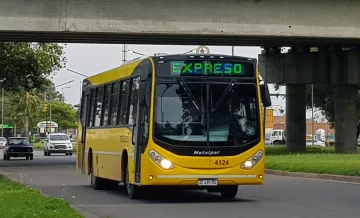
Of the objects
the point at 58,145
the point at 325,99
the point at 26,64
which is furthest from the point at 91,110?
the point at 325,99

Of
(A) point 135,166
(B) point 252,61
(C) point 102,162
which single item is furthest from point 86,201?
(B) point 252,61

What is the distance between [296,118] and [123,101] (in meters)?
34.9

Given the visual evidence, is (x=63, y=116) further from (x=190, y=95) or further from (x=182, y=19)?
(x=190, y=95)

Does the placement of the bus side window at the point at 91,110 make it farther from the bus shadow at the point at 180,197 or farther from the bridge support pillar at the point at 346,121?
the bridge support pillar at the point at 346,121

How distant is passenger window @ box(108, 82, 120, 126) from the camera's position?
20.8m

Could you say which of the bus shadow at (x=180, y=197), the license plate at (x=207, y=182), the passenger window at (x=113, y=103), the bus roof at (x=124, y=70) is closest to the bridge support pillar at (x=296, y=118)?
the bus roof at (x=124, y=70)

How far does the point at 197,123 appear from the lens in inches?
702

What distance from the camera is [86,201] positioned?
19125 millimetres

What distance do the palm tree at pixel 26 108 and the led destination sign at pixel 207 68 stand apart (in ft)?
302

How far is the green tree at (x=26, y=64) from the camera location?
4769cm

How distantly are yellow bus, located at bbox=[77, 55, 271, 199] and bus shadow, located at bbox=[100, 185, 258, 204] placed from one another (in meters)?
0.49

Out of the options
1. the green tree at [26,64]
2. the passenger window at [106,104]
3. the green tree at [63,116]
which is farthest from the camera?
the green tree at [63,116]

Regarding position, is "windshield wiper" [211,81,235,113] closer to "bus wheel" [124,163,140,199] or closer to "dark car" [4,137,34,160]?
"bus wheel" [124,163,140,199]

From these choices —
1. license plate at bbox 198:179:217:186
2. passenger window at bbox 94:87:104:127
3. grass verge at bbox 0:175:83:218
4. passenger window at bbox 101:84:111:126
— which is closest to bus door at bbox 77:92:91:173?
passenger window at bbox 94:87:104:127
